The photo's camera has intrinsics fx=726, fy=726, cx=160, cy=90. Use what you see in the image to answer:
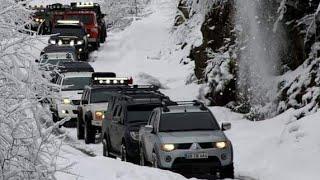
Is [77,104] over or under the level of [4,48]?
under

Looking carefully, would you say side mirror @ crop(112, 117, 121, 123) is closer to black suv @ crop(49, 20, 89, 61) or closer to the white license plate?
the white license plate

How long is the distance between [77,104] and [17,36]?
62.6ft

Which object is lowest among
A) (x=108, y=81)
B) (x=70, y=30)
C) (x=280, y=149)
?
(x=280, y=149)

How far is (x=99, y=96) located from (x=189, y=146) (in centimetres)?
961

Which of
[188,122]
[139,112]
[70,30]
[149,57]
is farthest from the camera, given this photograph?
[149,57]

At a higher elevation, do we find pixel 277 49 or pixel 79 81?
pixel 277 49

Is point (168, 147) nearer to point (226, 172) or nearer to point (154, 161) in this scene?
point (154, 161)

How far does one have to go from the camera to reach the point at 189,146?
559 inches

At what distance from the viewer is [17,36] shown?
7.14 metres

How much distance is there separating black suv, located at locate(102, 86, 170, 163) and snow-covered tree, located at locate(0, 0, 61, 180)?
957cm

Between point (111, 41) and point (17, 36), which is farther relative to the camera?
point (111, 41)

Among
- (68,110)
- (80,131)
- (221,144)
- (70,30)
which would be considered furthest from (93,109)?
(70,30)

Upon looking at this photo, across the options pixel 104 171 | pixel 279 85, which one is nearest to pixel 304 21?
pixel 279 85

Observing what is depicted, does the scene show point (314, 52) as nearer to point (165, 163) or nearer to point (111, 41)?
point (165, 163)
